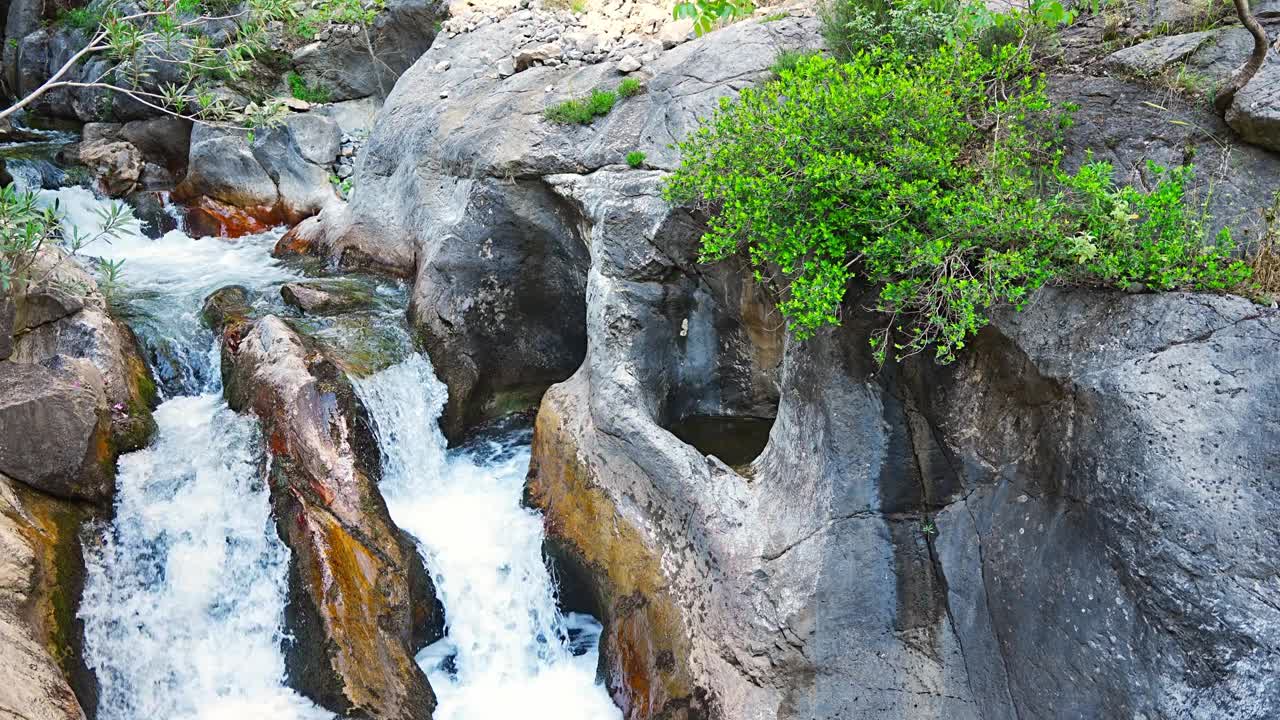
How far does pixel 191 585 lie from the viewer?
7.51 metres

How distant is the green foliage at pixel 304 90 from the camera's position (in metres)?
17.5

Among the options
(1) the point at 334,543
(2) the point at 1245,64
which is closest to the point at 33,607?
(1) the point at 334,543

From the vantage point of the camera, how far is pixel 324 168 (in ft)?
52.0

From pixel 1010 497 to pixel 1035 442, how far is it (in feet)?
1.47

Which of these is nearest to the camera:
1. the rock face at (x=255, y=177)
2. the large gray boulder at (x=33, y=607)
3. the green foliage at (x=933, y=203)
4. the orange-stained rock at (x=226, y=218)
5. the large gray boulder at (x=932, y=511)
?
the large gray boulder at (x=932, y=511)

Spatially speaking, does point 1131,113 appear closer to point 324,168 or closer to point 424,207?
point 424,207

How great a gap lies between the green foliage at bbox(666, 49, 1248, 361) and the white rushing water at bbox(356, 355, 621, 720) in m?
3.85

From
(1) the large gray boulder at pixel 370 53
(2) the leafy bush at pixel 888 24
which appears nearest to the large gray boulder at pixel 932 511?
(2) the leafy bush at pixel 888 24

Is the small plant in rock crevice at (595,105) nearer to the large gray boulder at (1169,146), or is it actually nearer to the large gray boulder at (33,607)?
the large gray boulder at (1169,146)

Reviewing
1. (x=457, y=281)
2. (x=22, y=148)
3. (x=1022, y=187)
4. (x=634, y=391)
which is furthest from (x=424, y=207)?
(x=22, y=148)

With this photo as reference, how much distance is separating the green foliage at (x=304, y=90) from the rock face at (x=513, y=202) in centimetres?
700

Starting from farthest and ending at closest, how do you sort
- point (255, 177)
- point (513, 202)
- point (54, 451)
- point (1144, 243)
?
1. point (255, 177)
2. point (513, 202)
3. point (54, 451)
4. point (1144, 243)

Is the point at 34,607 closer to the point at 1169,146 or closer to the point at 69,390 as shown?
the point at 69,390

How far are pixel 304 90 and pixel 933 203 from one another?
15.7 metres
